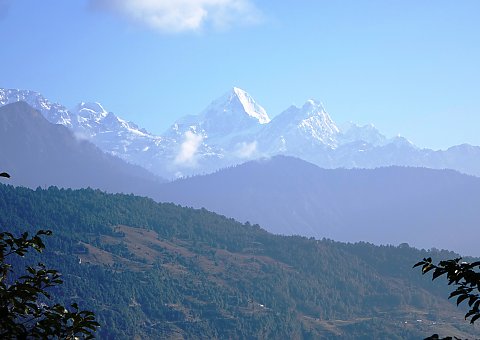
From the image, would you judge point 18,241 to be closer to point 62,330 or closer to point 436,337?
point 62,330

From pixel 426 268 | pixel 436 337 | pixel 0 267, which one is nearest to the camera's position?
pixel 436 337

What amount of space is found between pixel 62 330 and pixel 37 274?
6.84ft

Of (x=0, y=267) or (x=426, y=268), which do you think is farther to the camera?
(x=0, y=267)

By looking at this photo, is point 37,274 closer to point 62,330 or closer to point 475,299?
point 62,330

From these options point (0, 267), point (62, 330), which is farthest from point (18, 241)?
point (62, 330)

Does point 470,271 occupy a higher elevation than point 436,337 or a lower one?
higher

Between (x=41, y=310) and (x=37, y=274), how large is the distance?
1.39 meters

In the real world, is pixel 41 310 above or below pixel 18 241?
below

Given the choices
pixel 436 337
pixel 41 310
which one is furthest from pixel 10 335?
pixel 436 337

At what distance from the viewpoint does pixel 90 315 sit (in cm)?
2392

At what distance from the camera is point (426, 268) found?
20969 mm

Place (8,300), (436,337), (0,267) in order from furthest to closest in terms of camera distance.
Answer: (0,267)
(8,300)
(436,337)

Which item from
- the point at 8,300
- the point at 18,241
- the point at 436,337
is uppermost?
→ the point at 18,241

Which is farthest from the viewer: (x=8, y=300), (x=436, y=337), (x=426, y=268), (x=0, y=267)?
(x=0, y=267)
